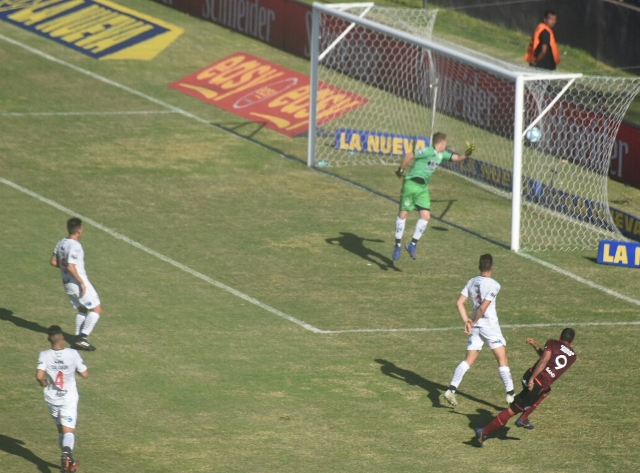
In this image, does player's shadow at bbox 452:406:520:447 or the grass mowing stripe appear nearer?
player's shadow at bbox 452:406:520:447

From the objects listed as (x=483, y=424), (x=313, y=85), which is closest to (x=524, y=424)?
(x=483, y=424)

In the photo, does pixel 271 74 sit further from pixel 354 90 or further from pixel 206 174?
pixel 206 174

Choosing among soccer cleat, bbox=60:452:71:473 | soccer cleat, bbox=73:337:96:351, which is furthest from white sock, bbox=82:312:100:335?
soccer cleat, bbox=60:452:71:473

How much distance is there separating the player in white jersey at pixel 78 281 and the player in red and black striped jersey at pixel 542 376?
17.1 feet

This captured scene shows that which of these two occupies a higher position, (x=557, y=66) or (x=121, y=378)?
(x=557, y=66)

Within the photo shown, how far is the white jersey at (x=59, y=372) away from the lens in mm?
12070

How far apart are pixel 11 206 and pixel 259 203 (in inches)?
176

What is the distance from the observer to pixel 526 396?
13422 millimetres

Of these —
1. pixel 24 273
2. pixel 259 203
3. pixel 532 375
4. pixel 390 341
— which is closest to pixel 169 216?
pixel 259 203

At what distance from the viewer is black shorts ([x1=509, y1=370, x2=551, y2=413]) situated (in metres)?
13.4

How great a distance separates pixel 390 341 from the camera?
54.5 ft

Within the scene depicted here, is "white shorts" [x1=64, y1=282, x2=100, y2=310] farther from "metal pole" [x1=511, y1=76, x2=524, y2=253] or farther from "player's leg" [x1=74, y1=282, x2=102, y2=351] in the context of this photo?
"metal pole" [x1=511, y1=76, x2=524, y2=253]

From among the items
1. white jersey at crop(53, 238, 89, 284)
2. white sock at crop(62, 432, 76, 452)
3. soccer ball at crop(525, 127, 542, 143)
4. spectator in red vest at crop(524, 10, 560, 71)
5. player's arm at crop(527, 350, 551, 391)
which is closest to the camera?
white sock at crop(62, 432, 76, 452)

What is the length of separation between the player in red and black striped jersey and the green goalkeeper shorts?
20.1 feet
